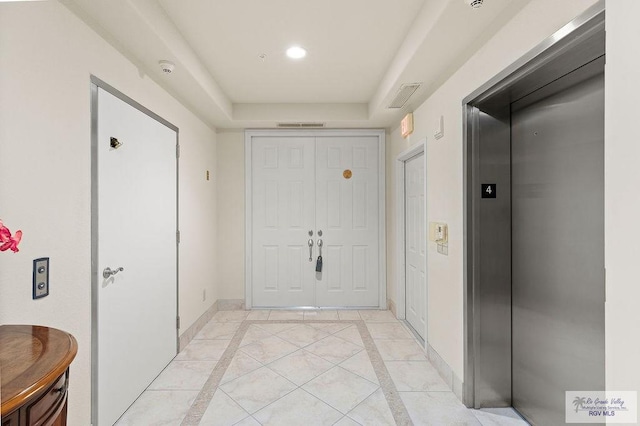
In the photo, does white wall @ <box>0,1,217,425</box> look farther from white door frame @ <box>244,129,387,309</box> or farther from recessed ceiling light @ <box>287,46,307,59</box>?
white door frame @ <box>244,129,387,309</box>

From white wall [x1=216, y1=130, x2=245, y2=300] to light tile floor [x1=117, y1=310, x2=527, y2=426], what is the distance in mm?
714

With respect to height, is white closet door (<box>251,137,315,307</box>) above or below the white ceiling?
below

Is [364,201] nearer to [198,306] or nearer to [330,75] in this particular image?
[330,75]

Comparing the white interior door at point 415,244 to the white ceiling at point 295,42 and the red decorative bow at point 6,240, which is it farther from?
the red decorative bow at point 6,240

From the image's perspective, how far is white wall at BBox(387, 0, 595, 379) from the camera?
1.41m

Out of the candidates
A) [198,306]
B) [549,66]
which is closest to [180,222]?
[198,306]

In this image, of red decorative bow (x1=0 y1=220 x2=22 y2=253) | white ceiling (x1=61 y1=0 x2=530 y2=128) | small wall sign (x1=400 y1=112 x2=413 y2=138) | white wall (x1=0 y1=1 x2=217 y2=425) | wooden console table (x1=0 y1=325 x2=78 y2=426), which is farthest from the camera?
small wall sign (x1=400 y1=112 x2=413 y2=138)

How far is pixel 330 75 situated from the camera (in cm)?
289

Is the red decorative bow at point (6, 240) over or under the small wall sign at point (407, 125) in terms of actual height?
under

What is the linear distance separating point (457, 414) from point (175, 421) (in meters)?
1.77

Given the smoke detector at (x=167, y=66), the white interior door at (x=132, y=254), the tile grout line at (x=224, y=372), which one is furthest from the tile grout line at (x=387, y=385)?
the smoke detector at (x=167, y=66)

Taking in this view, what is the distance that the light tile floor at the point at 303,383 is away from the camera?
6.38 ft
